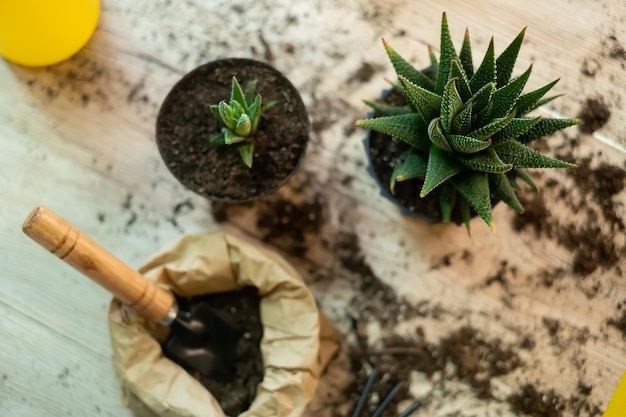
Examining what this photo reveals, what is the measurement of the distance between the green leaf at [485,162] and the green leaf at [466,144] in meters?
0.02

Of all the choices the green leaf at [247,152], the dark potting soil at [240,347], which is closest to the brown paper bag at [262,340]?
the dark potting soil at [240,347]

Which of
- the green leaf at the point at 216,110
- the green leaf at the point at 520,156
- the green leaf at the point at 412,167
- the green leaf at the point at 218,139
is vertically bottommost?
the green leaf at the point at 218,139

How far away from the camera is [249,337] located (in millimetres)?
1068

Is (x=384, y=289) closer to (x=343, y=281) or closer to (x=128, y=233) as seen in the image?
(x=343, y=281)

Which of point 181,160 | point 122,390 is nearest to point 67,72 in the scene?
point 181,160

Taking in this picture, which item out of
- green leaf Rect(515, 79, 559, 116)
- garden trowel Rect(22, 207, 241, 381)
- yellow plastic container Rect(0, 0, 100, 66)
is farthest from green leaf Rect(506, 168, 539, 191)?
yellow plastic container Rect(0, 0, 100, 66)

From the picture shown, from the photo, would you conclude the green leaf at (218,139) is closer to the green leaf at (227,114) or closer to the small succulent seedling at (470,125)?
the green leaf at (227,114)

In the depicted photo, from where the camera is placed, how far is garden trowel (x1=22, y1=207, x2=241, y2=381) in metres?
0.79

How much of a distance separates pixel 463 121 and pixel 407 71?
0.43ft

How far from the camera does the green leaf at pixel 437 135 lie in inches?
31.7

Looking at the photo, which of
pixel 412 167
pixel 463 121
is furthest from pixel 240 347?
pixel 463 121

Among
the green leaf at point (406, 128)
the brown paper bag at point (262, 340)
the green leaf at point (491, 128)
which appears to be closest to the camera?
the green leaf at point (491, 128)

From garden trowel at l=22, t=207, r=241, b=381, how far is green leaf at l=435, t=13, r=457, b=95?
49cm

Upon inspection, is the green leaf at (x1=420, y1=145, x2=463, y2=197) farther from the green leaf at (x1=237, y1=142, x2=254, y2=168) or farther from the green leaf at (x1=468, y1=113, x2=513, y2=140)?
the green leaf at (x1=237, y1=142, x2=254, y2=168)
